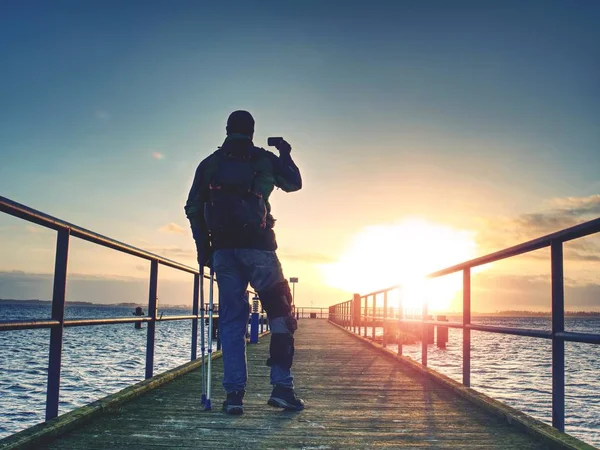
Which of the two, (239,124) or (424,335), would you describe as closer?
(239,124)

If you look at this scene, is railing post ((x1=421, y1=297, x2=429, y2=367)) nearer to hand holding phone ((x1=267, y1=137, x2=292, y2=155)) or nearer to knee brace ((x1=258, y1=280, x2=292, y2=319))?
knee brace ((x1=258, y1=280, x2=292, y2=319))

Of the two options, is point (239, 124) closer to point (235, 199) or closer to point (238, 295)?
point (235, 199)

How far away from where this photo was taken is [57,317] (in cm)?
317

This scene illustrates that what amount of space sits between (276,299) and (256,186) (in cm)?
78

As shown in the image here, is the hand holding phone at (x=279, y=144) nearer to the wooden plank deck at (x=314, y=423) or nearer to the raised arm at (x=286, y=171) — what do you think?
the raised arm at (x=286, y=171)

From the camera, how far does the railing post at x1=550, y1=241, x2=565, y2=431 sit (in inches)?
119

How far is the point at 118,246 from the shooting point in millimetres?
4199

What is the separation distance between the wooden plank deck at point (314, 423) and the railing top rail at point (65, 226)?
1126mm

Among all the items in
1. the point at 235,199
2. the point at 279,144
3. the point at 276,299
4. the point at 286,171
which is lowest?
the point at 276,299

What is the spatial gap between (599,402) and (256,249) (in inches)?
520

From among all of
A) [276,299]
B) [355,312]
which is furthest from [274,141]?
[355,312]

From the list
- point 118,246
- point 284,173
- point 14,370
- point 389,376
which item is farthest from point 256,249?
point 14,370

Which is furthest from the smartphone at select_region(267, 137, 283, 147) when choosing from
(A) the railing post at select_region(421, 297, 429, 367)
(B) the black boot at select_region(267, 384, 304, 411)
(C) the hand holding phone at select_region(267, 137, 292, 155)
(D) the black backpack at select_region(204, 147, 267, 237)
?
(A) the railing post at select_region(421, 297, 429, 367)

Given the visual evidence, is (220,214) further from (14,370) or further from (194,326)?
(14,370)
